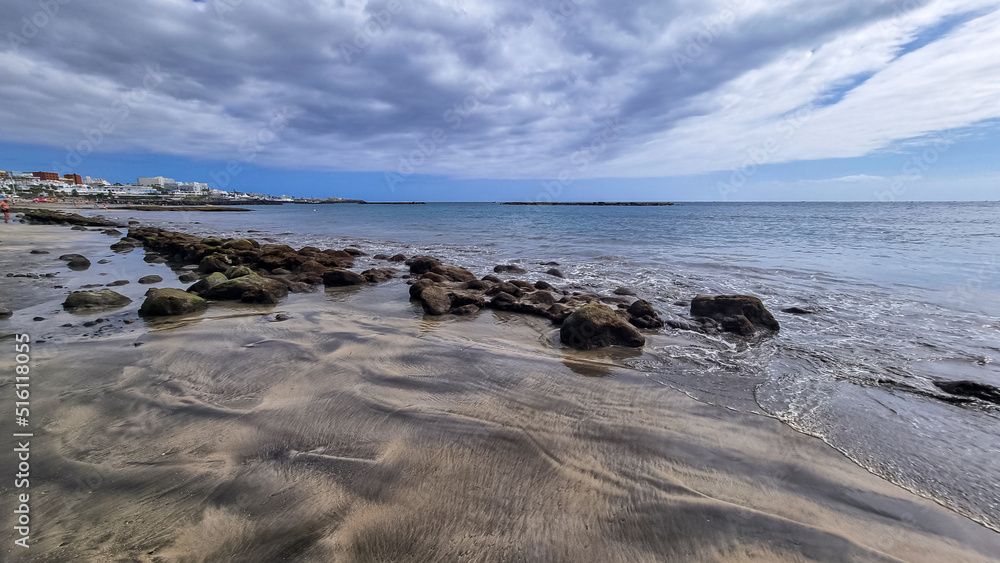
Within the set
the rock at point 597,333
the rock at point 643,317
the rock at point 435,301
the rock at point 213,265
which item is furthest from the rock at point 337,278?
the rock at point 643,317

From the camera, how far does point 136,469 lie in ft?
11.5

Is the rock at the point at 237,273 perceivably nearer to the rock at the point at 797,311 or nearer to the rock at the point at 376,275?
the rock at the point at 376,275

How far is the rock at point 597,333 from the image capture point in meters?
7.24

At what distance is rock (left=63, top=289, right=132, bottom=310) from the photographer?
8.43 metres

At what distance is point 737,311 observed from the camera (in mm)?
8562

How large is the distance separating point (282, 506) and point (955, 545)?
5.09m

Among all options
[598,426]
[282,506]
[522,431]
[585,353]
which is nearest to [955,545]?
[598,426]

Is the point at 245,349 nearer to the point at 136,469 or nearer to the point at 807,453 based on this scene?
the point at 136,469

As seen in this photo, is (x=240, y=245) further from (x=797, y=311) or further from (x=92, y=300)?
(x=797, y=311)

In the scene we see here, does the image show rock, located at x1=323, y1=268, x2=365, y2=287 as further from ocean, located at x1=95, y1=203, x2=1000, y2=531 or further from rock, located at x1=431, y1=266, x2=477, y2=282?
ocean, located at x1=95, y1=203, x2=1000, y2=531

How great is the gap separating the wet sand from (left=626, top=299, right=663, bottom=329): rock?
8.65 ft

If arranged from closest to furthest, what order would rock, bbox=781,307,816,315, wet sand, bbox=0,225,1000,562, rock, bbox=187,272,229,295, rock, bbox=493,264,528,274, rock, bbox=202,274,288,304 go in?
wet sand, bbox=0,225,1000,562 → rock, bbox=781,307,816,315 → rock, bbox=202,274,288,304 → rock, bbox=187,272,229,295 → rock, bbox=493,264,528,274

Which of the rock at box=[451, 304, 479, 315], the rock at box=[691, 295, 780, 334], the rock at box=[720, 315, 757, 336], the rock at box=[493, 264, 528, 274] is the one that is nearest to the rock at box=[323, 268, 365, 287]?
the rock at box=[451, 304, 479, 315]

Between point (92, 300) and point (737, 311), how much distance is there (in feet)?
44.7
